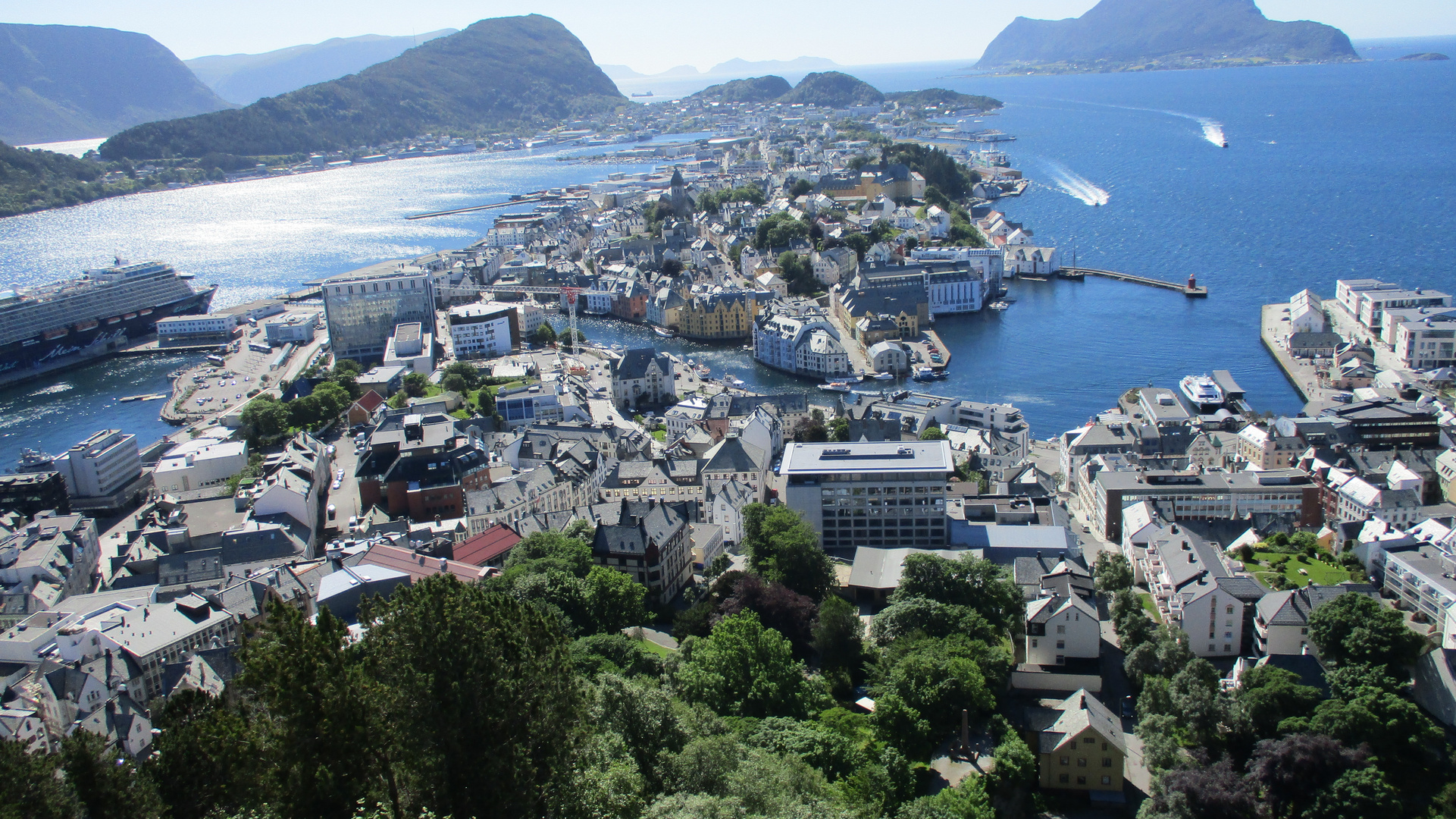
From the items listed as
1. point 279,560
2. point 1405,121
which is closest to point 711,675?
point 279,560

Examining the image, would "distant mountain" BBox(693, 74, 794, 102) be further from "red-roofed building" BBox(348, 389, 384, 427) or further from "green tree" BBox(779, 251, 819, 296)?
"red-roofed building" BBox(348, 389, 384, 427)

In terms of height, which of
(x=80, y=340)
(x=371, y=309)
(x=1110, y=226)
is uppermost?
(x=371, y=309)

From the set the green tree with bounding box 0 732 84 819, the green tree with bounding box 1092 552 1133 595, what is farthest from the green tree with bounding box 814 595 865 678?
the green tree with bounding box 0 732 84 819

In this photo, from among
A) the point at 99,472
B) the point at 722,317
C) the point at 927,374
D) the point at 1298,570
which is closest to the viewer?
the point at 1298,570

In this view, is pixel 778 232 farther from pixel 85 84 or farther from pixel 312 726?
pixel 85 84

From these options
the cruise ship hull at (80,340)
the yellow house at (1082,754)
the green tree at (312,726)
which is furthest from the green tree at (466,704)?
the cruise ship hull at (80,340)

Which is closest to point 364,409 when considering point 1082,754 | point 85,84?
point 1082,754
